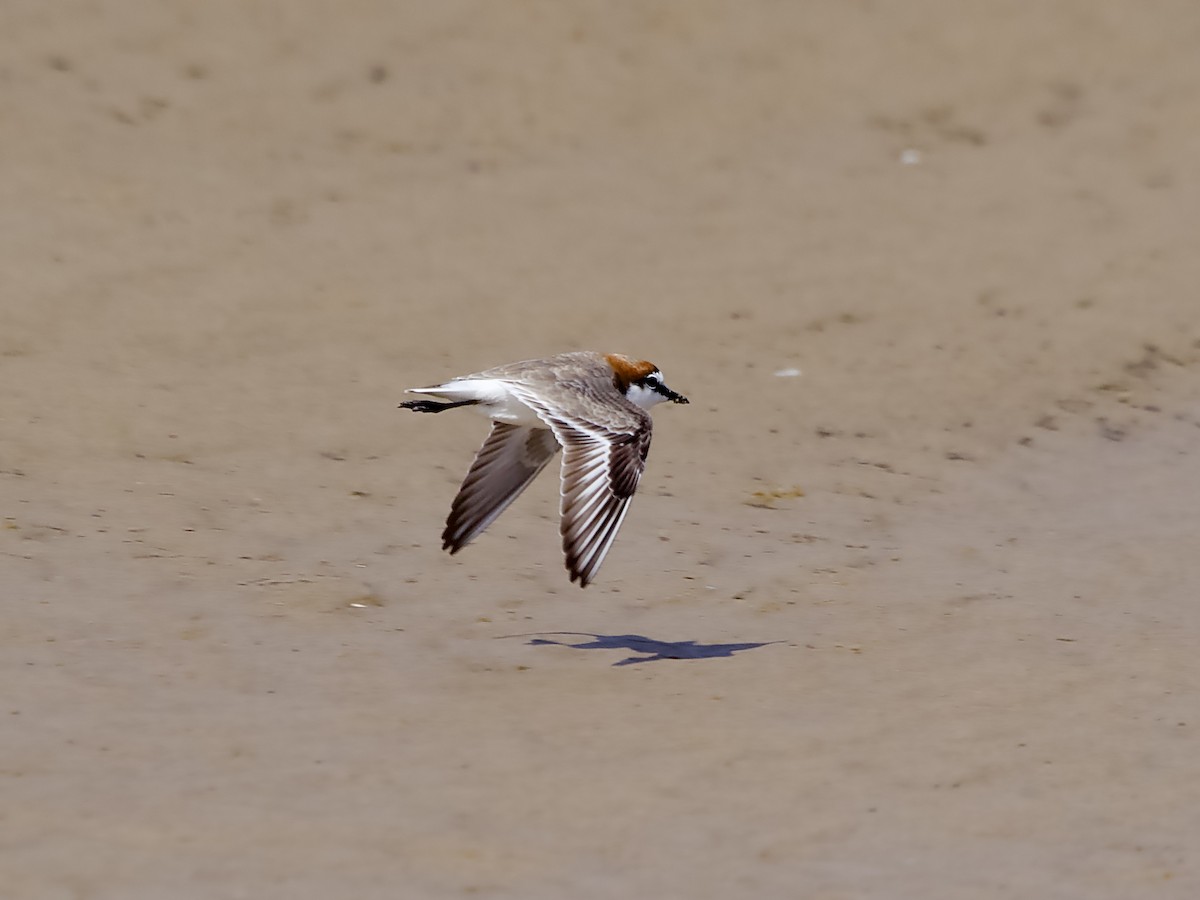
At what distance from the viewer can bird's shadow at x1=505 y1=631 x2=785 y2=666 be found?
277 inches

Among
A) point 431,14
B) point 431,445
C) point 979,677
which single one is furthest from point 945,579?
point 431,14

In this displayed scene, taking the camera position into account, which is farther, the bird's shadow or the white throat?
the white throat

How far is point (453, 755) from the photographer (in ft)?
19.2

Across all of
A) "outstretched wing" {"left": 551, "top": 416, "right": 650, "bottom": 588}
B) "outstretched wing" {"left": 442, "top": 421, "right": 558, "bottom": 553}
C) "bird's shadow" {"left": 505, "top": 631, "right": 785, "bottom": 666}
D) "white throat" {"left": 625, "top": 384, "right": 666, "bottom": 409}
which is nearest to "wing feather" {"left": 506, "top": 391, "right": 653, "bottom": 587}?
"outstretched wing" {"left": 551, "top": 416, "right": 650, "bottom": 588}

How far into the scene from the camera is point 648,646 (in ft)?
23.5

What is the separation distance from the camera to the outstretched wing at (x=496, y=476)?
7.52 meters

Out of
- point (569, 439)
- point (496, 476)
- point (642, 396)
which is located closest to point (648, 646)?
point (569, 439)

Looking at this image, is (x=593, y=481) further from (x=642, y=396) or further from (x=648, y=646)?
(x=642, y=396)

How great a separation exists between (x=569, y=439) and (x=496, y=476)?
0.78 m

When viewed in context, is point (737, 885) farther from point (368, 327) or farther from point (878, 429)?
point (368, 327)

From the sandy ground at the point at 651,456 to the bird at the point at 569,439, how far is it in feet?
1.35

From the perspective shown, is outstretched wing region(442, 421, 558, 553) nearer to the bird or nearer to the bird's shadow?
the bird

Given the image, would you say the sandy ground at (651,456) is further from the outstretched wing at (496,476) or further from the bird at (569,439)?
the bird at (569,439)

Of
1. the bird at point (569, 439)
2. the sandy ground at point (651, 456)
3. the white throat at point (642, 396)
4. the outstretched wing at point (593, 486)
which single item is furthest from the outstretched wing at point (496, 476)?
the outstretched wing at point (593, 486)
